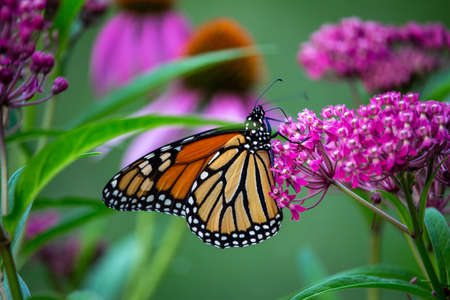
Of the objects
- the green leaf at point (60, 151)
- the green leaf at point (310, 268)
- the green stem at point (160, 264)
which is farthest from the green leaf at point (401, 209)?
the green stem at point (160, 264)

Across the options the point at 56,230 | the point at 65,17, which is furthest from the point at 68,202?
the point at 65,17

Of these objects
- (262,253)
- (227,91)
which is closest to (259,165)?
(227,91)

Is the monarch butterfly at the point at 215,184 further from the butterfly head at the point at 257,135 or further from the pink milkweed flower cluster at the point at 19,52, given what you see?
the pink milkweed flower cluster at the point at 19,52

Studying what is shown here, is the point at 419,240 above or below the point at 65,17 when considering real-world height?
below

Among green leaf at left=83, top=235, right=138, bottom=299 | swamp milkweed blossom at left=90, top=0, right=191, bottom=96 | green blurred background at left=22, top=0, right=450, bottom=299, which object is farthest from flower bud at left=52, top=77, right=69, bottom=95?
green blurred background at left=22, top=0, right=450, bottom=299

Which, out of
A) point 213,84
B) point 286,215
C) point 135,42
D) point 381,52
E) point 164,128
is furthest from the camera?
point 286,215

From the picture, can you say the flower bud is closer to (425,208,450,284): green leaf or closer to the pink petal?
(425,208,450,284): green leaf

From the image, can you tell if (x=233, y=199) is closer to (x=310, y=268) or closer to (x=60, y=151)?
(x=310, y=268)
